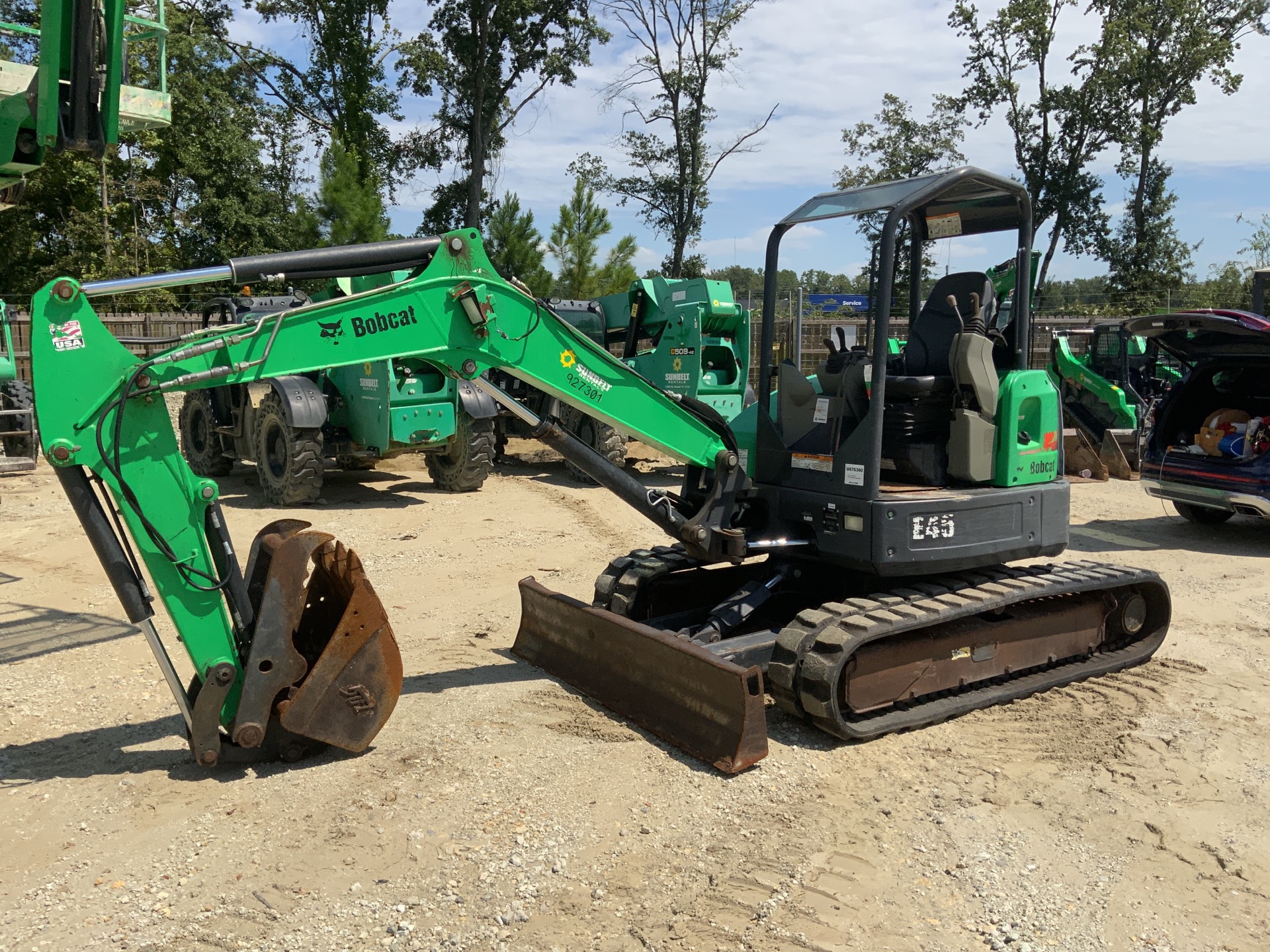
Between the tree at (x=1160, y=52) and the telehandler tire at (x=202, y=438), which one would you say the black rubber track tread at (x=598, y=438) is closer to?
the telehandler tire at (x=202, y=438)

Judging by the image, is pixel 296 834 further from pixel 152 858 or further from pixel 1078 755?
pixel 1078 755

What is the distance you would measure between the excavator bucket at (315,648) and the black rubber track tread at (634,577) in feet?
5.43

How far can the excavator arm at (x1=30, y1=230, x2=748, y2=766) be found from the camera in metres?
3.98

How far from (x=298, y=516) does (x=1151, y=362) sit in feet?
A: 41.3

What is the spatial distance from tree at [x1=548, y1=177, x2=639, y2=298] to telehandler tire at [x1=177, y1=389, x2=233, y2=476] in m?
15.9

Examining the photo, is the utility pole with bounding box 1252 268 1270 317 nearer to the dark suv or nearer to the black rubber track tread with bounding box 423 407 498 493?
the dark suv

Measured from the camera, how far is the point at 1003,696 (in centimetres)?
555

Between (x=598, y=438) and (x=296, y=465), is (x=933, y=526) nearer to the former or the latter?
(x=296, y=465)

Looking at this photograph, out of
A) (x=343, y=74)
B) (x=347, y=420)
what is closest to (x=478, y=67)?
(x=343, y=74)

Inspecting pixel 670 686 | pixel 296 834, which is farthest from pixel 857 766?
pixel 296 834

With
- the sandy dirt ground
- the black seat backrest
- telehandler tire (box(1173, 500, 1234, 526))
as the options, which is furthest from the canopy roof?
telehandler tire (box(1173, 500, 1234, 526))

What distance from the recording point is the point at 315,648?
479 centimetres

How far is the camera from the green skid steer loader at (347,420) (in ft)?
36.2

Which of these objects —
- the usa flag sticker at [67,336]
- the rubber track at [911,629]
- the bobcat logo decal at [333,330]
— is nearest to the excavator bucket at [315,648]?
the bobcat logo decal at [333,330]
